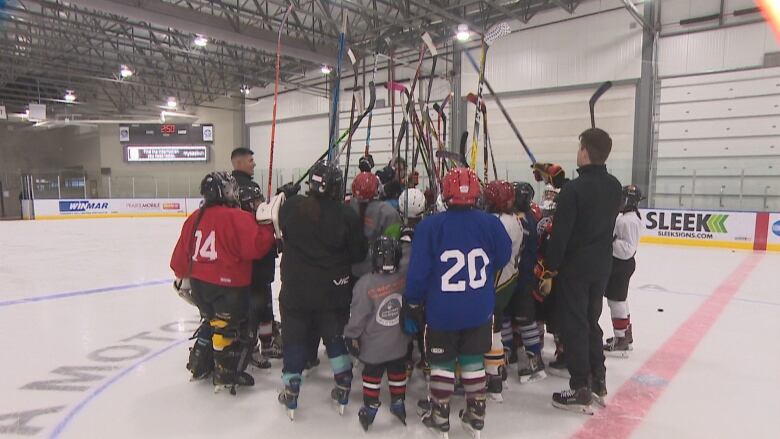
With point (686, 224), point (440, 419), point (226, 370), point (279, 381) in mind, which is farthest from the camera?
point (686, 224)

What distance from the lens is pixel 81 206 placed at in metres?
16.3

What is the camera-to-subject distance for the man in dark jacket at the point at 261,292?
3.01 metres

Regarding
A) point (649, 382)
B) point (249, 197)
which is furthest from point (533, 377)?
point (249, 197)

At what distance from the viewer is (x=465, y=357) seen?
223cm

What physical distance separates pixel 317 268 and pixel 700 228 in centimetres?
944

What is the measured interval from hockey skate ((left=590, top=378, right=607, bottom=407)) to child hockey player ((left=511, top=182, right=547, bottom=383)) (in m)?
0.40

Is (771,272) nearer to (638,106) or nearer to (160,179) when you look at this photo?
(638,106)

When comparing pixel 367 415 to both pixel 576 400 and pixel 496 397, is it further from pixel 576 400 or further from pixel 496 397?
pixel 576 400

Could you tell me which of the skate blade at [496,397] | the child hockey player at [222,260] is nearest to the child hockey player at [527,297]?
the skate blade at [496,397]

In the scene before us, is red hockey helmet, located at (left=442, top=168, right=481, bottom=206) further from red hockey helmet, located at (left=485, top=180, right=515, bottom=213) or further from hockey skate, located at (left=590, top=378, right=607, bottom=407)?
hockey skate, located at (left=590, top=378, right=607, bottom=407)

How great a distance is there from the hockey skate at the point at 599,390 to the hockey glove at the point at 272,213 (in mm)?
1933

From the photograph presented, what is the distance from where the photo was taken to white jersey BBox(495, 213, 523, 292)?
2.64 meters

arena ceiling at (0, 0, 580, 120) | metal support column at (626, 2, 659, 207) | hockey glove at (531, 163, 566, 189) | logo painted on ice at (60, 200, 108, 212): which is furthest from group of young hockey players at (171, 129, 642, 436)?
logo painted on ice at (60, 200, 108, 212)

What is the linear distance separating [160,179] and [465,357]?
18.9m
